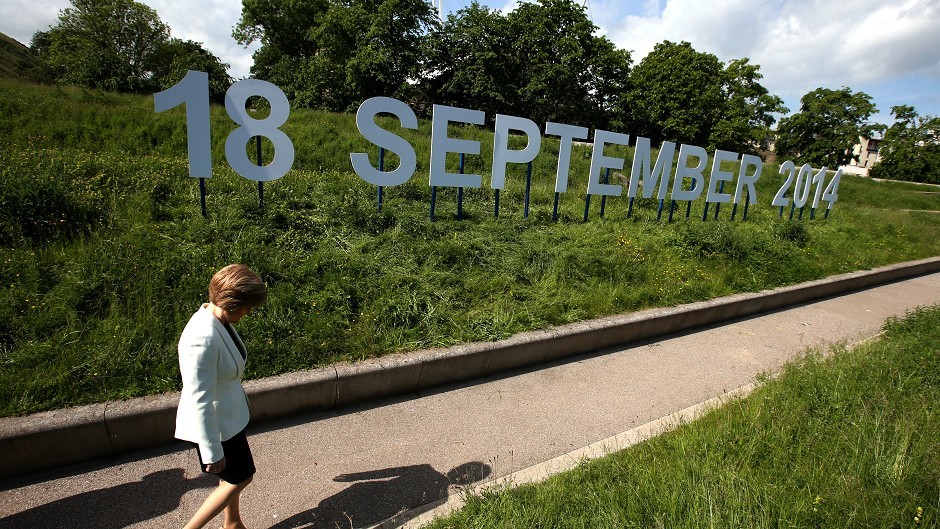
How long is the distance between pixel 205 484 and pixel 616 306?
14.7ft

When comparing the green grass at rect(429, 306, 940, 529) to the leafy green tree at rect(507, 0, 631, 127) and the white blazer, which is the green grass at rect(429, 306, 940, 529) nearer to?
the white blazer

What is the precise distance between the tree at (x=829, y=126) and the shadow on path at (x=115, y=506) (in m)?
56.6

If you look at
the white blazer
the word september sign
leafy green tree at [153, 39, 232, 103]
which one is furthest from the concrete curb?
leafy green tree at [153, 39, 232, 103]

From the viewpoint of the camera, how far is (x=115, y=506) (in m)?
2.55

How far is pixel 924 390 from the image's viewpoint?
3752mm

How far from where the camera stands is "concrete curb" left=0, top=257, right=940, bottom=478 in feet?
8.93

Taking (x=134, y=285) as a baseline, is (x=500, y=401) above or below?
below

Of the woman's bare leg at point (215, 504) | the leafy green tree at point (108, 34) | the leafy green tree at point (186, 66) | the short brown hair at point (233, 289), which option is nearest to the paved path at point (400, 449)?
the woman's bare leg at point (215, 504)

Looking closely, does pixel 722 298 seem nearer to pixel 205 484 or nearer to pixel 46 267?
pixel 205 484

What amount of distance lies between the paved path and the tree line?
94.4 ft

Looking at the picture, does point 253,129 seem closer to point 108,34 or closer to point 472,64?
point 472,64

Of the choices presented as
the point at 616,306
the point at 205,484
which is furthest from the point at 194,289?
the point at 616,306

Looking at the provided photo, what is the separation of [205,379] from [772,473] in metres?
3.16

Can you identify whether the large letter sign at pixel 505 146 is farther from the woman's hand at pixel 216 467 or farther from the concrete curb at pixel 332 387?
the woman's hand at pixel 216 467
